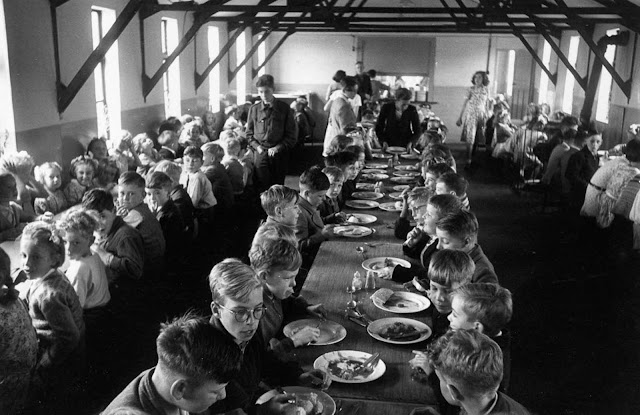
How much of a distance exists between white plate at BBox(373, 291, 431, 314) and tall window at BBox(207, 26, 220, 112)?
10489 millimetres

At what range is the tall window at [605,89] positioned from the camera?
39.5ft

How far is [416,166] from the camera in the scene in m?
7.91

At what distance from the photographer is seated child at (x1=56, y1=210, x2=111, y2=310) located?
10.9ft

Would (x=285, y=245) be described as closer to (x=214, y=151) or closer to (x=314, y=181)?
(x=314, y=181)

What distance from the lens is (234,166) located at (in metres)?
7.22

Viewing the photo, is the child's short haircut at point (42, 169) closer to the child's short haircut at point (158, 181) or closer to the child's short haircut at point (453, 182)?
the child's short haircut at point (158, 181)

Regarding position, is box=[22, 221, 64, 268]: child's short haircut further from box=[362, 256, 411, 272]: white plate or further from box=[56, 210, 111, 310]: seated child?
box=[362, 256, 411, 272]: white plate

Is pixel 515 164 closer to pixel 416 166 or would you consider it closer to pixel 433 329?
pixel 416 166

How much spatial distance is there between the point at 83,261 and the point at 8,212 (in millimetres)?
1717

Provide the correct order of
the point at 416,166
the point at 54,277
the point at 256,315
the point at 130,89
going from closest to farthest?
the point at 256,315, the point at 54,277, the point at 416,166, the point at 130,89

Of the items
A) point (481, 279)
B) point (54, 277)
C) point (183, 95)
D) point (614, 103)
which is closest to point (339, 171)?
point (481, 279)

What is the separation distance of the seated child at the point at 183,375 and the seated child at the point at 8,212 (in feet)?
10.8

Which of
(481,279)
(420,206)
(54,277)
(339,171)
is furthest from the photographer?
(339,171)

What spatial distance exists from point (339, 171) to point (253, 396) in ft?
10.7
